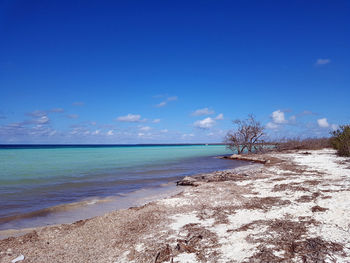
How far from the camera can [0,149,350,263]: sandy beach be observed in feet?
13.1

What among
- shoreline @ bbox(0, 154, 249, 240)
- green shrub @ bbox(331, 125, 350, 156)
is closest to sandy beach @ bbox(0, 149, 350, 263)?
shoreline @ bbox(0, 154, 249, 240)

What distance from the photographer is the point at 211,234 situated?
496cm

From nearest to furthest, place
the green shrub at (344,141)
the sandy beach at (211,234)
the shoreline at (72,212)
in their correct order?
the sandy beach at (211,234) → the shoreline at (72,212) → the green shrub at (344,141)

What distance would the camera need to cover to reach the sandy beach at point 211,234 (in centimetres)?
400

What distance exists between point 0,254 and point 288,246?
5652mm

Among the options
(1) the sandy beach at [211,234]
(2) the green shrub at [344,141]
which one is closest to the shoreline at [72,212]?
(1) the sandy beach at [211,234]

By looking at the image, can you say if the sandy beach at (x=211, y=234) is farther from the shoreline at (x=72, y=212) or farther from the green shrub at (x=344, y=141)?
the green shrub at (x=344, y=141)

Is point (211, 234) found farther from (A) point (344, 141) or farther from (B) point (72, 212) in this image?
(A) point (344, 141)

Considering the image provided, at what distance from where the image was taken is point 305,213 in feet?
18.9

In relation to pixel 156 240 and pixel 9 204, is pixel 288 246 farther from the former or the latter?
pixel 9 204

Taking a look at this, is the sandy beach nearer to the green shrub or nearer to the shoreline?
the shoreline

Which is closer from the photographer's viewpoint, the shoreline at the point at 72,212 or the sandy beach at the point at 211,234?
the sandy beach at the point at 211,234

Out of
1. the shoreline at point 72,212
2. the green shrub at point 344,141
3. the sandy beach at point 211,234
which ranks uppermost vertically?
the green shrub at point 344,141

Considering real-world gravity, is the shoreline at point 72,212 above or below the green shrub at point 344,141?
below
